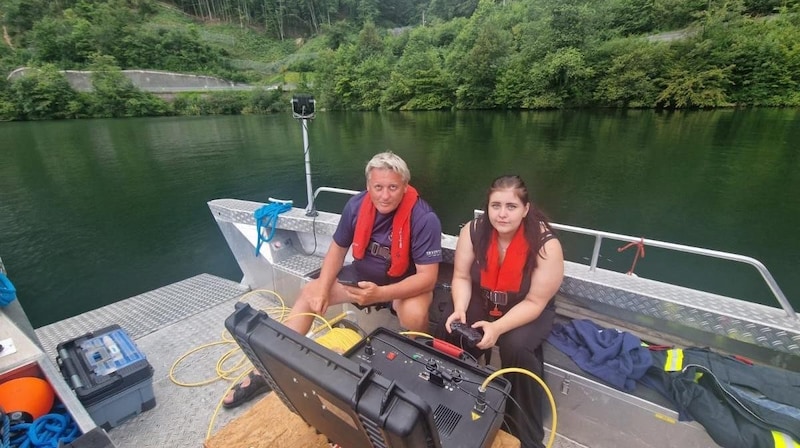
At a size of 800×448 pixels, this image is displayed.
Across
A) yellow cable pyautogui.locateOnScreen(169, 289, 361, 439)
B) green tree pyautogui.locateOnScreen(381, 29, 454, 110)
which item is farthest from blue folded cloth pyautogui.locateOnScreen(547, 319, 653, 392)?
green tree pyautogui.locateOnScreen(381, 29, 454, 110)

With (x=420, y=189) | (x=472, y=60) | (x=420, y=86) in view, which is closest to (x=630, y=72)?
(x=472, y=60)

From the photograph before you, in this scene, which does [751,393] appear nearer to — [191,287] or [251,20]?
[191,287]

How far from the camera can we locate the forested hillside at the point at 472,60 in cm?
2823

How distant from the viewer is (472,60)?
3656cm

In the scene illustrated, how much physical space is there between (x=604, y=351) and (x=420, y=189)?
975 centimetres

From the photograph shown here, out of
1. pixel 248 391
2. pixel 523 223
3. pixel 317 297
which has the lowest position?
pixel 248 391

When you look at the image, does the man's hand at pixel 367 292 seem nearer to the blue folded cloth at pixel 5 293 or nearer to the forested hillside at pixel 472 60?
the blue folded cloth at pixel 5 293

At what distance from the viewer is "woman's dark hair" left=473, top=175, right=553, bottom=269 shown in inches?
72.9

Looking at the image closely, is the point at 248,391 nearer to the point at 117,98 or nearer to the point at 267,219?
the point at 267,219

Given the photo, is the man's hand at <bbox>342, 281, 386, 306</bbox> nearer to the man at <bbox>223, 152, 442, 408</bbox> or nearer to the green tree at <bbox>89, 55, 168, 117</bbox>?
the man at <bbox>223, 152, 442, 408</bbox>

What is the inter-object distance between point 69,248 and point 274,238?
7667mm

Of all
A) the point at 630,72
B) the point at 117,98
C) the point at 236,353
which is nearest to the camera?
the point at 236,353

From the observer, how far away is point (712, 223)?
844cm

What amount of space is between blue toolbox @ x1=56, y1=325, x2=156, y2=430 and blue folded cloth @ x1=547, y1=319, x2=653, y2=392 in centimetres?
241
